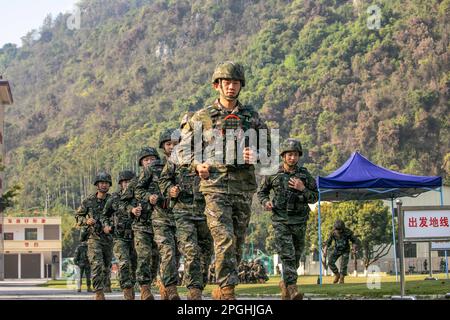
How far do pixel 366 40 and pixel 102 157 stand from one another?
2016 inches

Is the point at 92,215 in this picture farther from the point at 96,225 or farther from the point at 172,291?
the point at 172,291

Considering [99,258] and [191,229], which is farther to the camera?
[99,258]

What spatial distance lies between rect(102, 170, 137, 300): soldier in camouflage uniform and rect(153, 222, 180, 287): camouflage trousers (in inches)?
61.4

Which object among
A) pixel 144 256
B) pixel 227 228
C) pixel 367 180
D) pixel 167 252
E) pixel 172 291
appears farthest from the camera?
pixel 367 180

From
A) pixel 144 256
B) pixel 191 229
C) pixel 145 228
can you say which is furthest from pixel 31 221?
pixel 191 229

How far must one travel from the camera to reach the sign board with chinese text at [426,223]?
41.5ft

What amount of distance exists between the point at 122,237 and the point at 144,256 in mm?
1515

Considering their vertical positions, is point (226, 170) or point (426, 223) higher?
point (226, 170)

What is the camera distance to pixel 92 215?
17641mm

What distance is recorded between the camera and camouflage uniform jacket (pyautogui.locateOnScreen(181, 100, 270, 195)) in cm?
1047

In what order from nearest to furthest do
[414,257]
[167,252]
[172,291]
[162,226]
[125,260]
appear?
[172,291] < [167,252] < [162,226] < [125,260] < [414,257]

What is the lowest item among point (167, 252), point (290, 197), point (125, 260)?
point (125, 260)

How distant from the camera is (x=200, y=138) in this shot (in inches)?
422

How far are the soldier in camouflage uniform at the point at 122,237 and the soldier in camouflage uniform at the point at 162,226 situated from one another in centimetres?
85
